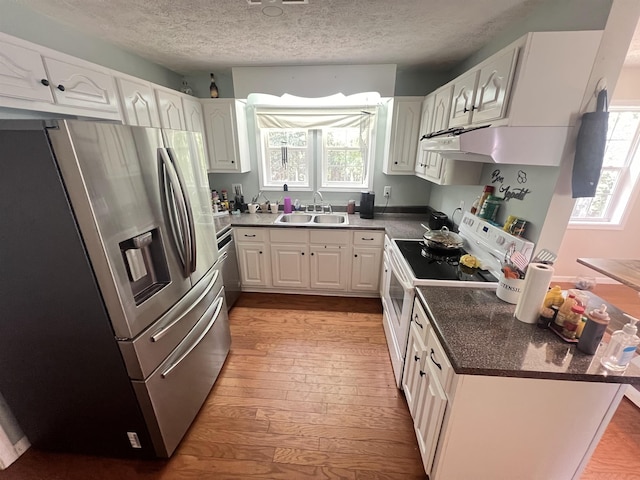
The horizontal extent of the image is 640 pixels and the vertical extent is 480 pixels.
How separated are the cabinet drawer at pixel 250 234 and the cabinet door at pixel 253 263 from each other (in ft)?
0.19

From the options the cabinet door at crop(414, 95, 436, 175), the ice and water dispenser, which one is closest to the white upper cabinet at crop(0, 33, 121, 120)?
the ice and water dispenser

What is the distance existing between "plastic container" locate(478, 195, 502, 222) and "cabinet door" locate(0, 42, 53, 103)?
2735mm

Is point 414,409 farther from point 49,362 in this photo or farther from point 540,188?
point 49,362

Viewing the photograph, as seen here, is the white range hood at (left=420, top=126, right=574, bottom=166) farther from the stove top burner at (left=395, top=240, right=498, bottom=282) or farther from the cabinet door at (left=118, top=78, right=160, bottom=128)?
the cabinet door at (left=118, top=78, right=160, bottom=128)

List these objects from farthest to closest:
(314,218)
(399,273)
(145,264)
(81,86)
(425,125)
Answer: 1. (314,218)
2. (425,125)
3. (399,273)
4. (81,86)
5. (145,264)

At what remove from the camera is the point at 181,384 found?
1.52 m

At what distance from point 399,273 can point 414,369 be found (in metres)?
0.66

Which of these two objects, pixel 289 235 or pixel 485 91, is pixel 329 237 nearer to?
pixel 289 235

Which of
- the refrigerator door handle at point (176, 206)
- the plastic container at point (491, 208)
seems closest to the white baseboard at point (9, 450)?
the refrigerator door handle at point (176, 206)

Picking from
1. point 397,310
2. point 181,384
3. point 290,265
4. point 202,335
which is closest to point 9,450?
point 181,384

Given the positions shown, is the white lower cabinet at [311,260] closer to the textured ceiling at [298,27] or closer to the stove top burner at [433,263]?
the stove top burner at [433,263]

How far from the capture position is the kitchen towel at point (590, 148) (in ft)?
3.80

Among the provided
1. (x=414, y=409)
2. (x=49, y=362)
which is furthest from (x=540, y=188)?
(x=49, y=362)

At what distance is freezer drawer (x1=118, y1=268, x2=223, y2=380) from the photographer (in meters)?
1.21
